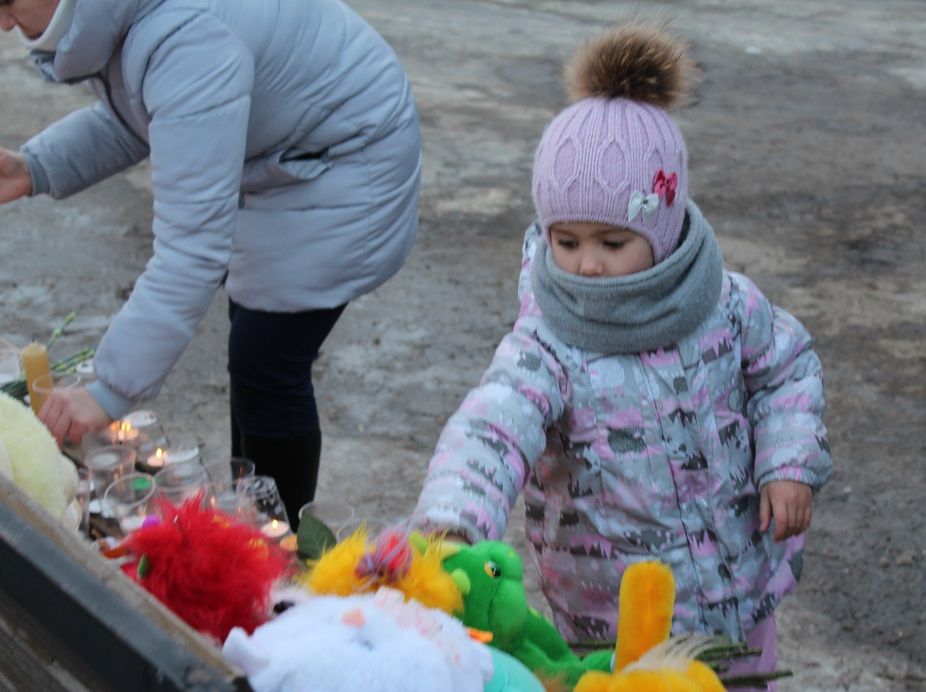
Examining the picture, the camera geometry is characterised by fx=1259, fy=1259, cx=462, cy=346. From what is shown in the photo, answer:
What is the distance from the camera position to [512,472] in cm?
173

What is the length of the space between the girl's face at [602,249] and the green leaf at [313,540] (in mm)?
637

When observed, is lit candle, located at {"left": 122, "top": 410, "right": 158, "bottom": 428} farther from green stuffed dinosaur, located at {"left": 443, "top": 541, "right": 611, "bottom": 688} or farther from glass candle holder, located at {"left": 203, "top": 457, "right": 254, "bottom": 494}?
green stuffed dinosaur, located at {"left": 443, "top": 541, "right": 611, "bottom": 688}

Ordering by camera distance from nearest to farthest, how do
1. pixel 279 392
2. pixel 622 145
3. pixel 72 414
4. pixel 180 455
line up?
pixel 622 145, pixel 72 414, pixel 180 455, pixel 279 392

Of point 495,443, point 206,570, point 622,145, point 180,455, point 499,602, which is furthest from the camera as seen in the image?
point 180,455

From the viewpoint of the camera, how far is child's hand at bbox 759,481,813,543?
1990 millimetres

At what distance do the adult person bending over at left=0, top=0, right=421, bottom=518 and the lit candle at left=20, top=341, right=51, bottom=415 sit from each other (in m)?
0.23

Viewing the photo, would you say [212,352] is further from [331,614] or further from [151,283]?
[331,614]

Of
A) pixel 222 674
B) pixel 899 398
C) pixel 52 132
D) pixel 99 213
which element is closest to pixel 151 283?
pixel 52 132

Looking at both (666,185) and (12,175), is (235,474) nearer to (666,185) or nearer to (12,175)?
(12,175)

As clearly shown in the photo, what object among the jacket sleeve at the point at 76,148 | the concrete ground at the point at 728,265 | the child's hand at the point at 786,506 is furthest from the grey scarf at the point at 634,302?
the jacket sleeve at the point at 76,148

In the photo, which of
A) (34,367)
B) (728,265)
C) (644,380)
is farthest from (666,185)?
(728,265)

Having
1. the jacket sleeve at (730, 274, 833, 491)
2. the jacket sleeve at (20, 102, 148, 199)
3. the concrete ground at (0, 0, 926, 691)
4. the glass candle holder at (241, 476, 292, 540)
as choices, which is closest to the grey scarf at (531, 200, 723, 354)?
the jacket sleeve at (730, 274, 833, 491)

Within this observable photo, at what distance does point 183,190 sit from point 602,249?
750 millimetres

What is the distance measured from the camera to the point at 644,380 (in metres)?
1.99
